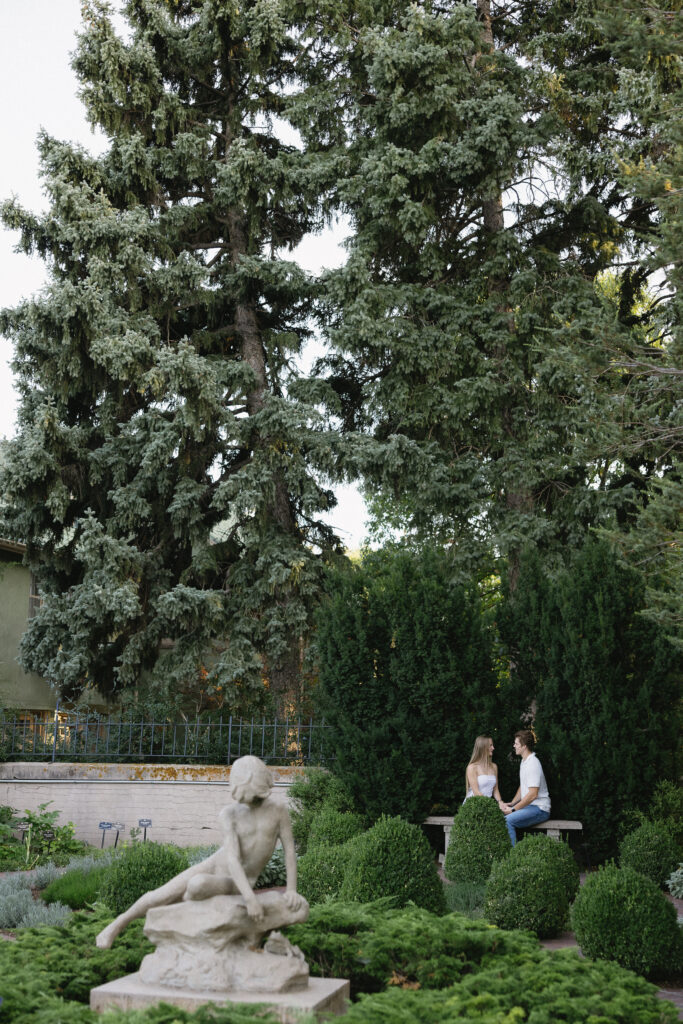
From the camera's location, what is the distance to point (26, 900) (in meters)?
9.48

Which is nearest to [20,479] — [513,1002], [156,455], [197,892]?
[156,455]

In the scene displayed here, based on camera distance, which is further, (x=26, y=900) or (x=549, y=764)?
(x=549, y=764)

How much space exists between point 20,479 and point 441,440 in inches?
297

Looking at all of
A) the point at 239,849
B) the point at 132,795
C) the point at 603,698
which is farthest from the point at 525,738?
the point at 132,795

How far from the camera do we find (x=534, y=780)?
11273mm

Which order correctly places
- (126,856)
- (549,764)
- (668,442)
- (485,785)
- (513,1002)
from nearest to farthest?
(513,1002) → (126,856) → (485,785) → (549,764) → (668,442)

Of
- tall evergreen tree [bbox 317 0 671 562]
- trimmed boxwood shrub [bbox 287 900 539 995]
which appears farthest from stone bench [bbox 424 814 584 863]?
tall evergreen tree [bbox 317 0 671 562]

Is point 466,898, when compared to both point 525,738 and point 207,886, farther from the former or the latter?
point 207,886

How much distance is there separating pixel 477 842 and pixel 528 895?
187 centimetres

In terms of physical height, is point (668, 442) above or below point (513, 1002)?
above

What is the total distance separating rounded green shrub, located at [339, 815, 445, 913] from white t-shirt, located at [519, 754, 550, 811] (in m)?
3.05

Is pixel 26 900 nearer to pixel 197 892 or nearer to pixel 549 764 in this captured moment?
pixel 197 892

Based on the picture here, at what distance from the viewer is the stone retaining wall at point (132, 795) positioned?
1476 centimetres

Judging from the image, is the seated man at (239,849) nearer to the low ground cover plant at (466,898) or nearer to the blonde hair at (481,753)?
the low ground cover plant at (466,898)
